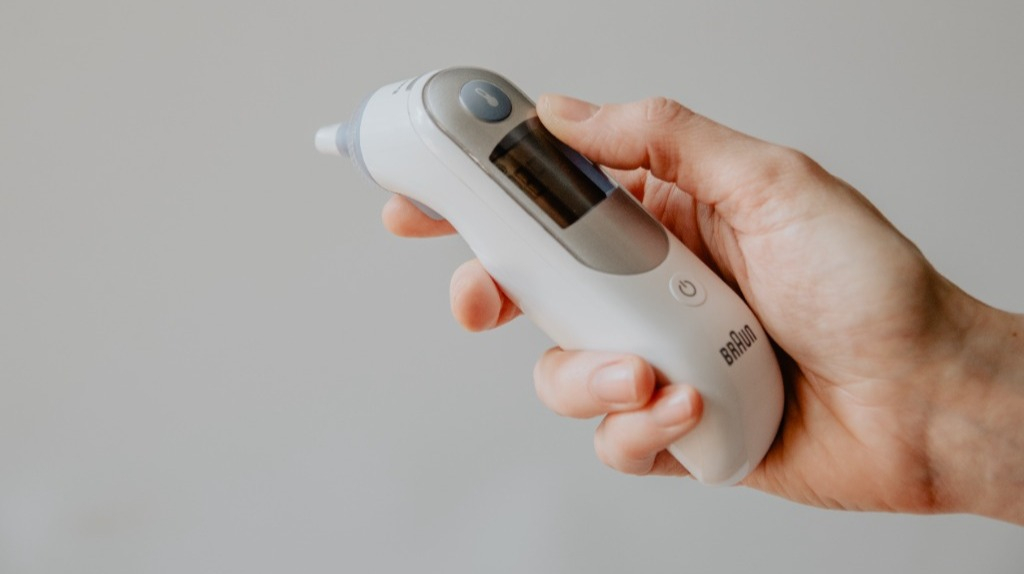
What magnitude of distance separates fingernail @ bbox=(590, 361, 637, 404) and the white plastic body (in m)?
0.02

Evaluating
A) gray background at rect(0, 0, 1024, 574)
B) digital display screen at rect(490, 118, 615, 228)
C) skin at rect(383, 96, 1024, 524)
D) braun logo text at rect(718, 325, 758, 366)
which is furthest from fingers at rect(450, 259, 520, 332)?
gray background at rect(0, 0, 1024, 574)

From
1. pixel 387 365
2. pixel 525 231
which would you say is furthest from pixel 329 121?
pixel 525 231

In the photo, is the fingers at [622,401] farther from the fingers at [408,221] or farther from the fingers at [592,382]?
the fingers at [408,221]

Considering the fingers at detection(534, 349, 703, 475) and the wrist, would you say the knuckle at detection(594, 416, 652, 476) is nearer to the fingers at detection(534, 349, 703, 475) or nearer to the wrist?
the fingers at detection(534, 349, 703, 475)

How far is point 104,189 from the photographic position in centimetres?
118

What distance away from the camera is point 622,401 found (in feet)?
2.71

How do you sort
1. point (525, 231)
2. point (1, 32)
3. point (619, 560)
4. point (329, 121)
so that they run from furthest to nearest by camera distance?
1. point (619, 560)
2. point (329, 121)
3. point (1, 32)
4. point (525, 231)

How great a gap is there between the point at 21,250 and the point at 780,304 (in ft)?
2.73

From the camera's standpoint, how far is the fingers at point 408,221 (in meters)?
1.01

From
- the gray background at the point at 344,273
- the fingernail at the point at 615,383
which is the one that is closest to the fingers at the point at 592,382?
the fingernail at the point at 615,383

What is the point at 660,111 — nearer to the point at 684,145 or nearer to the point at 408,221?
the point at 684,145

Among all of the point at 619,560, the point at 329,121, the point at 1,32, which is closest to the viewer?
the point at 1,32

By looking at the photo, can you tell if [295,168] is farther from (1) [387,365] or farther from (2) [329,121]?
(1) [387,365]

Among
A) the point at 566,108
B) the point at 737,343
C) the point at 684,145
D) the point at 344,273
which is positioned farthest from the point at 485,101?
the point at 344,273
